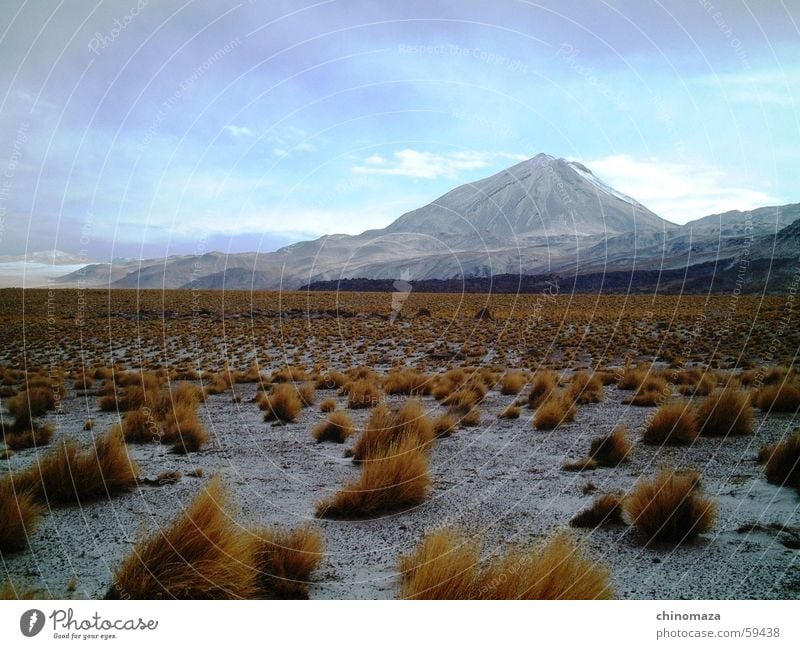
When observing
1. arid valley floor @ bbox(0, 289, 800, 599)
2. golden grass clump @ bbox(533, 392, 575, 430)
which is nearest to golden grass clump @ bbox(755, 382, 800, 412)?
arid valley floor @ bbox(0, 289, 800, 599)

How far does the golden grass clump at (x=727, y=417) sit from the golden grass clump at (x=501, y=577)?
4166 millimetres

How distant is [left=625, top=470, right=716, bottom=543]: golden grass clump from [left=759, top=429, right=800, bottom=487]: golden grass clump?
1.30m

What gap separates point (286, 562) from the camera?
11.5ft

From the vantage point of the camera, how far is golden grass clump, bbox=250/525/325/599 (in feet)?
11.1

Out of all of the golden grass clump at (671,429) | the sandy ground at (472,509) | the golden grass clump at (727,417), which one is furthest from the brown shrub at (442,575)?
the golden grass clump at (727,417)

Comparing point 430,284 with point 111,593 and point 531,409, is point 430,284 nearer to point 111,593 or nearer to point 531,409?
point 531,409

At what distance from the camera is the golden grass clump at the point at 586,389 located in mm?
9344

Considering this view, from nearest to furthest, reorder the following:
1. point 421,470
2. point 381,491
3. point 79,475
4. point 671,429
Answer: point 381,491 < point 79,475 < point 421,470 < point 671,429

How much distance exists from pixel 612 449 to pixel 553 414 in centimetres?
173

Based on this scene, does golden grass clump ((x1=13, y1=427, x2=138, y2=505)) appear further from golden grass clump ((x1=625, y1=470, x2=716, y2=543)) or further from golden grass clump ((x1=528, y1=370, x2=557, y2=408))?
golden grass clump ((x1=528, y1=370, x2=557, y2=408))

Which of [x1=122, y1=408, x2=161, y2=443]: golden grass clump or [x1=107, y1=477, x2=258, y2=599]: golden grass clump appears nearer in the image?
[x1=107, y1=477, x2=258, y2=599]: golden grass clump

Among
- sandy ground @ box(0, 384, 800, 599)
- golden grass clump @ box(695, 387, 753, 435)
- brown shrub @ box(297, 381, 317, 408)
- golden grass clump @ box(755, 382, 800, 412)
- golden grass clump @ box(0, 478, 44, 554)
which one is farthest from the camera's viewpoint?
brown shrub @ box(297, 381, 317, 408)

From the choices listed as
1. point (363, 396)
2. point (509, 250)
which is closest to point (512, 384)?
point (363, 396)

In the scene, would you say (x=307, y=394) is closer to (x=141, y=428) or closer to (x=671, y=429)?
(x=141, y=428)
